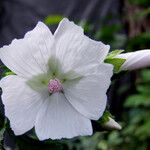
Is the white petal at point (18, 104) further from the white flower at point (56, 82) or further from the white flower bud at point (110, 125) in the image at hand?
the white flower bud at point (110, 125)

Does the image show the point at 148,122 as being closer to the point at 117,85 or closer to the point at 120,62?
the point at 117,85

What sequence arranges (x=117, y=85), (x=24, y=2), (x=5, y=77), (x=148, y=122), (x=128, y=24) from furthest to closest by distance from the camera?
1. (x=24, y=2)
2. (x=117, y=85)
3. (x=128, y=24)
4. (x=148, y=122)
5. (x=5, y=77)

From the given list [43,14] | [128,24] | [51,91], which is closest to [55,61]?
[51,91]

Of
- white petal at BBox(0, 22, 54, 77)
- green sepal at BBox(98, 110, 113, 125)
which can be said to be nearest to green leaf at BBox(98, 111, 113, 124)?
green sepal at BBox(98, 110, 113, 125)

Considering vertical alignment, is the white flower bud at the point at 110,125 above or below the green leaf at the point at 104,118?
below

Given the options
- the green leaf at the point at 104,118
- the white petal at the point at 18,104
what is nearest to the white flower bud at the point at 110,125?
the green leaf at the point at 104,118

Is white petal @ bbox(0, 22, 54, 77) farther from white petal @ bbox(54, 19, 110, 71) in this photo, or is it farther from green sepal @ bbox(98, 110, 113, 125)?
green sepal @ bbox(98, 110, 113, 125)

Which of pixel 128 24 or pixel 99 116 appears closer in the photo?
pixel 99 116
